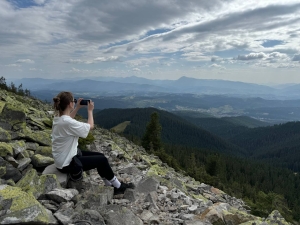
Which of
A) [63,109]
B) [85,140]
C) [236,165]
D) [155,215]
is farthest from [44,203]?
[236,165]

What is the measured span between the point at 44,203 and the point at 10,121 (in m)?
8.03

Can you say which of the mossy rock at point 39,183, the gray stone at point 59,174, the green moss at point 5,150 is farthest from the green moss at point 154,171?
the green moss at point 5,150

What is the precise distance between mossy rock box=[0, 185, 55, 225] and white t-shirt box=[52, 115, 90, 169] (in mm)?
2102

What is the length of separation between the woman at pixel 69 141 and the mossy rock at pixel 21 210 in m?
2.13

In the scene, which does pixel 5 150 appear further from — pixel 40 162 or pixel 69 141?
pixel 69 141

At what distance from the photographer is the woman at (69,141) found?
308 inches

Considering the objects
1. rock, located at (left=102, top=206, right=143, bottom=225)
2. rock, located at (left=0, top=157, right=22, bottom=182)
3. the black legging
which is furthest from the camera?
the black legging

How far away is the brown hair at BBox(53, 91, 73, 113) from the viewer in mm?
7781

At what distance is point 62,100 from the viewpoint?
25.7 feet

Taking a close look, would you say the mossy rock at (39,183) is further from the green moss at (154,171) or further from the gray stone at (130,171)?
the green moss at (154,171)

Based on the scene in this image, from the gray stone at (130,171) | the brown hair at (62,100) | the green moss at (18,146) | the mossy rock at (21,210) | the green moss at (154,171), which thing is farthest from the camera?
the green moss at (154,171)

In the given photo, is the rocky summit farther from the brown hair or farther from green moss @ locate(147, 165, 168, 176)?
the brown hair

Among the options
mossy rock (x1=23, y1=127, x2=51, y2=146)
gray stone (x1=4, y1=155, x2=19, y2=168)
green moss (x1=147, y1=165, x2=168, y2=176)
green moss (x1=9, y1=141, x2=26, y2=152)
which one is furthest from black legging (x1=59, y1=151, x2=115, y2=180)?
green moss (x1=147, y1=165, x2=168, y2=176)

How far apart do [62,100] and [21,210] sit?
3.53m
